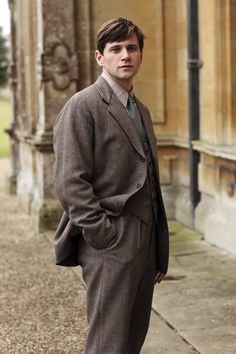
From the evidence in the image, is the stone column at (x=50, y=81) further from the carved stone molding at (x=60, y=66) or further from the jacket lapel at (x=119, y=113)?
the jacket lapel at (x=119, y=113)

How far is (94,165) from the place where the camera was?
3.03 meters

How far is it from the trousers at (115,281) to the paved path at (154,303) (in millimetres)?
1465

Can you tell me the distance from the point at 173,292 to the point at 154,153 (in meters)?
2.83

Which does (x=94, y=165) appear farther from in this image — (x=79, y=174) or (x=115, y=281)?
(x=115, y=281)

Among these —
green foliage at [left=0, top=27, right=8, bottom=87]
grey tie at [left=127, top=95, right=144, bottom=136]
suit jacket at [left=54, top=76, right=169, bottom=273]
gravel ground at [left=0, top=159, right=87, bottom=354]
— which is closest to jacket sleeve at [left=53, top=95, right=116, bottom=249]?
suit jacket at [left=54, top=76, right=169, bottom=273]

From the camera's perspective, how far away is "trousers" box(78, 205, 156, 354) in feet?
9.89

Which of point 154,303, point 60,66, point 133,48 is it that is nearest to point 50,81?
point 60,66

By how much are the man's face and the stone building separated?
4658mm

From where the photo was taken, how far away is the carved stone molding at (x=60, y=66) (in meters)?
9.05

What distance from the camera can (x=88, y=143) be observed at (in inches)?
117

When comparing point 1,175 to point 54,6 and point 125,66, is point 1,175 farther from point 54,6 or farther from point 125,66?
point 125,66

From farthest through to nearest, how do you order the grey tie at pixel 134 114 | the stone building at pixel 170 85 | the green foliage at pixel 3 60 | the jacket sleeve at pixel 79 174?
the green foliage at pixel 3 60 → the stone building at pixel 170 85 → the grey tie at pixel 134 114 → the jacket sleeve at pixel 79 174

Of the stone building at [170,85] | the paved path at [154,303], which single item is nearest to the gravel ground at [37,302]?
the paved path at [154,303]

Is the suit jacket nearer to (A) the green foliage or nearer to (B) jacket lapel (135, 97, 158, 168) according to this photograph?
(B) jacket lapel (135, 97, 158, 168)
